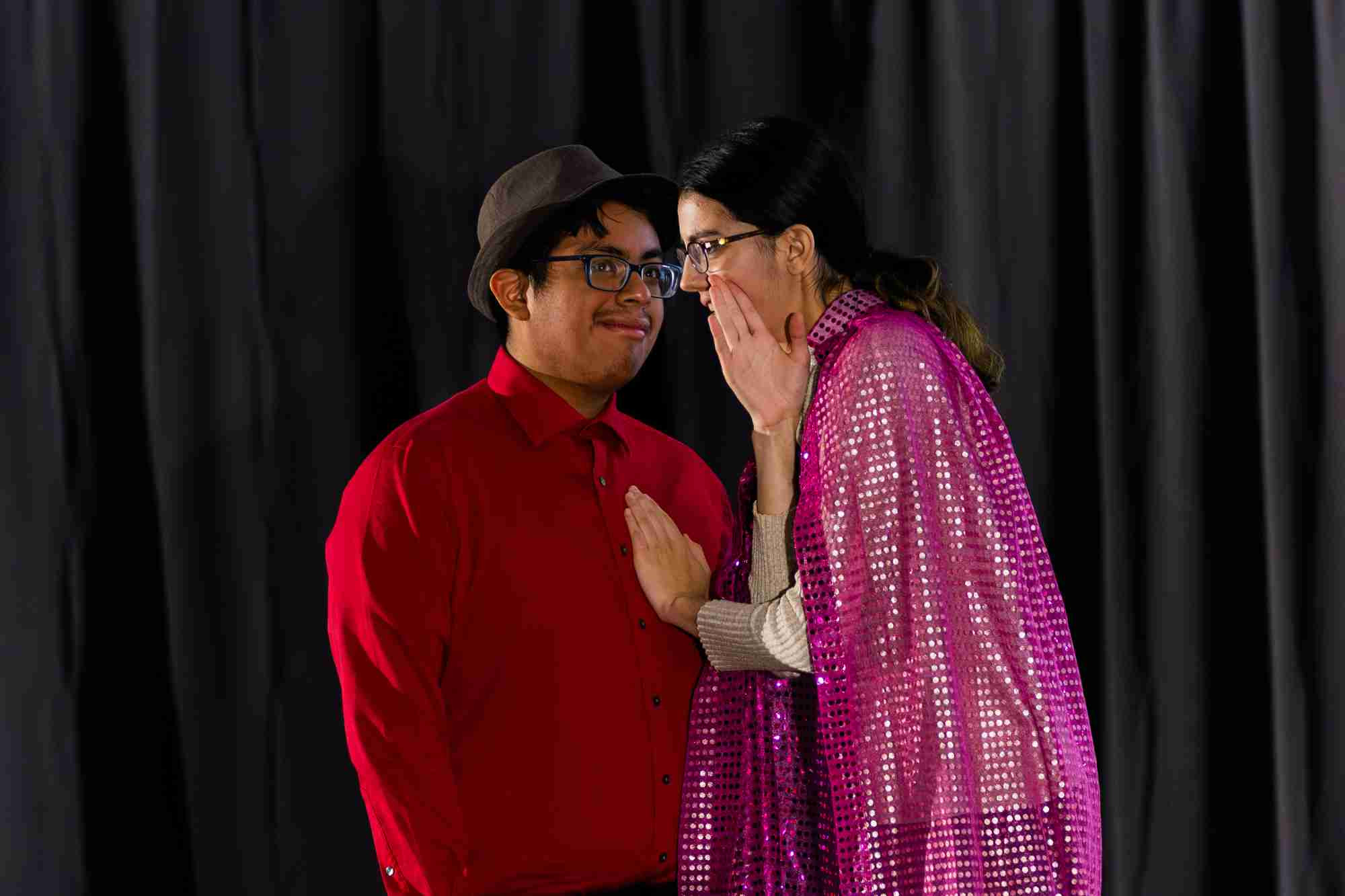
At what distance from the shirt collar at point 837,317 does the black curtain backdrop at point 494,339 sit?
874 millimetres

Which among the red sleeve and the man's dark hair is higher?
the man's dark hair

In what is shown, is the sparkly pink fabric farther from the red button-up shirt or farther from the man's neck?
the man's neck

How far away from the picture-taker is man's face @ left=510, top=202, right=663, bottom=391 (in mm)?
2123

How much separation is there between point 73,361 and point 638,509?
116cm

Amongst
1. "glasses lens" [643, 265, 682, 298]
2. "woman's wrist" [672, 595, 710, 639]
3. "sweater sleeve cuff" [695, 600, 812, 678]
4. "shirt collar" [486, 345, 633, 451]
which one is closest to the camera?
"sweater sleeve cuff" [695, 600, 812, 678]

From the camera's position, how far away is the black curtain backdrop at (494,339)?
2393 millimetres

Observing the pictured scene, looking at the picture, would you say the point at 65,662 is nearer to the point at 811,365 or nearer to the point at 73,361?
the point at 73,361

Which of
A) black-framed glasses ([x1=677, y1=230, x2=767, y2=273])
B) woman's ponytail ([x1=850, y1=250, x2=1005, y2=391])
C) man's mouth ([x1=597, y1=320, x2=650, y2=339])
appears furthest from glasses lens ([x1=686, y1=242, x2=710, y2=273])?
man's mouth ([x1=597, y1=320, x2=650, y2=339])

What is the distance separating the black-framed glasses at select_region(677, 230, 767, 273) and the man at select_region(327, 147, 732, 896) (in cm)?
33

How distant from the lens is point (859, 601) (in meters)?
A: 1.56

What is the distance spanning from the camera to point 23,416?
2389 mm

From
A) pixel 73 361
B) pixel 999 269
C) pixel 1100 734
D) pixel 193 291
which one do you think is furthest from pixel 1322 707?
pixel 73 361

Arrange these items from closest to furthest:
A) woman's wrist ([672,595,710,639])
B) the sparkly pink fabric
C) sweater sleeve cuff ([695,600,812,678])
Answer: the sparkly pink fabric
sweater sleeve cuff ([695,600,812,678])
woman's wrist ([672,595,710,639])

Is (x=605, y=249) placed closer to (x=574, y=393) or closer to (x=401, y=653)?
(x=574, y=393)
